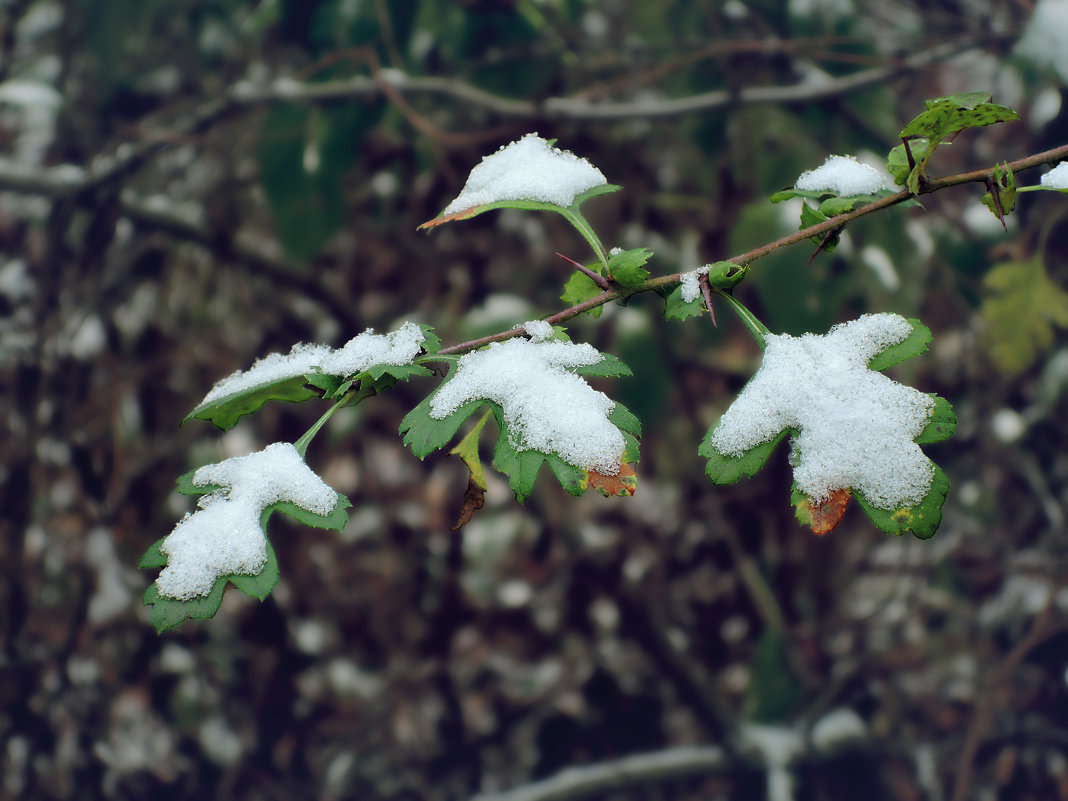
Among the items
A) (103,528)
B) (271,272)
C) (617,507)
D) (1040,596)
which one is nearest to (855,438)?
(617,507)

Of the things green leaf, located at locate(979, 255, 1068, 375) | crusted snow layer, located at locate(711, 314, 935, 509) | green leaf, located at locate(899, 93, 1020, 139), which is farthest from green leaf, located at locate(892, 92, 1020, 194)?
green leaf, located at locate(979, 255, 1068, 375)

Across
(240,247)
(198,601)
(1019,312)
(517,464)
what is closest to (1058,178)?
(517,464)

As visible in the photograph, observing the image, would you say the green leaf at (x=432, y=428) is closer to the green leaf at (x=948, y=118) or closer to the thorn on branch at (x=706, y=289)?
the thorn on branch at (x=706, y=289)

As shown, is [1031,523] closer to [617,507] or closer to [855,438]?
[617,507]

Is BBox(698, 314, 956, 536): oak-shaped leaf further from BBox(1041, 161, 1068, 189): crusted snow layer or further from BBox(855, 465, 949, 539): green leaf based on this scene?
BBox(1041, 161, 1068, 189): crusted snow layer

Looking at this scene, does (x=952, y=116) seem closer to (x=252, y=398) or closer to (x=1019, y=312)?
(x=252, y=398)

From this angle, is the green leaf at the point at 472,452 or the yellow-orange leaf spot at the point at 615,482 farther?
the green leaf at the point at 472,452

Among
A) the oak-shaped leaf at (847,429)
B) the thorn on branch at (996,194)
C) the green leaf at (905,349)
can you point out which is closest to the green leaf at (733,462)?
the oak-shaped leaf at (847,429)

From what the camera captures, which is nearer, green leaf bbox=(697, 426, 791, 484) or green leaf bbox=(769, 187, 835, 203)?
green leaf bbox=(697, 426, 791, 484)
